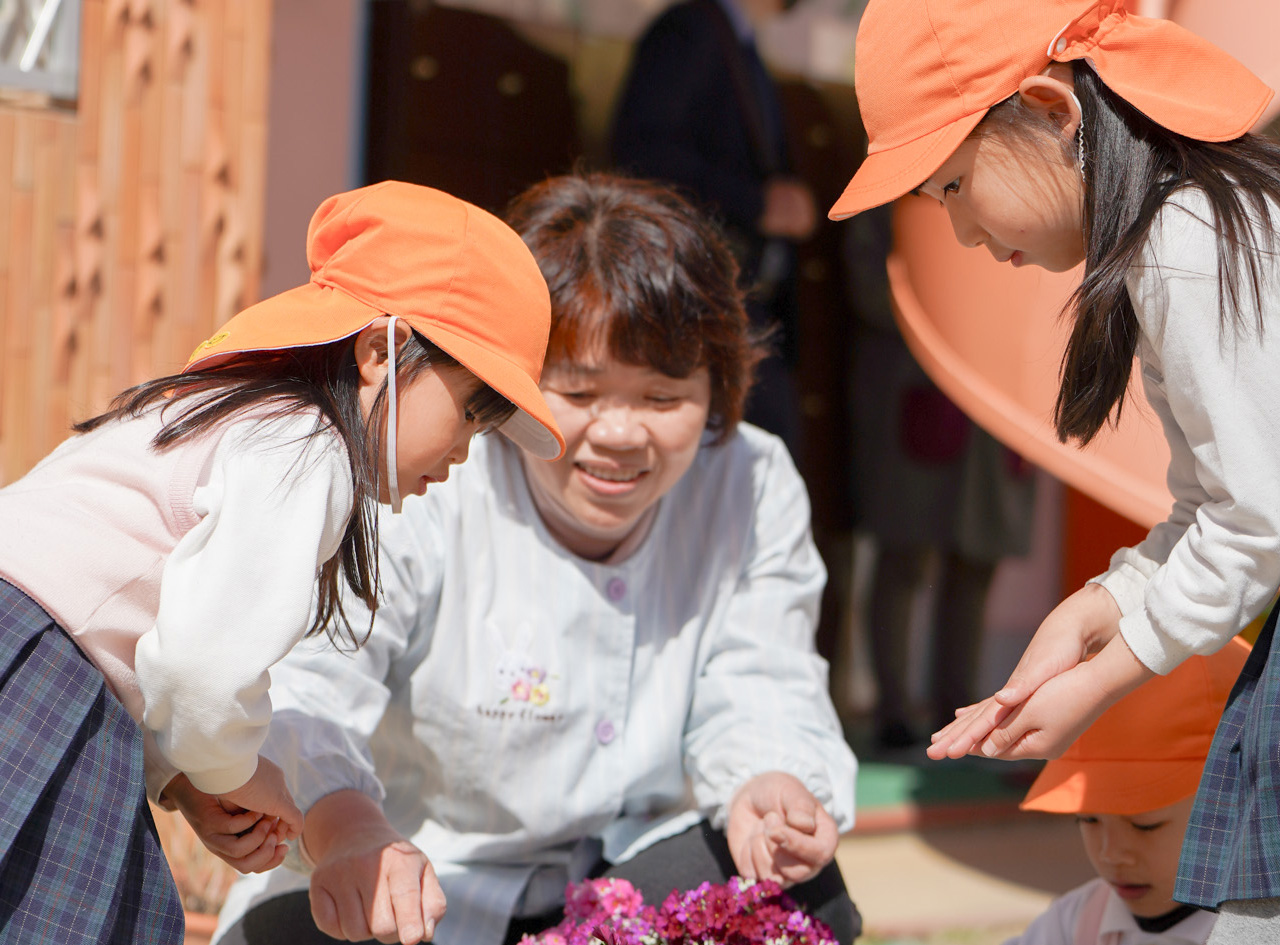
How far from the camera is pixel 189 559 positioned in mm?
957

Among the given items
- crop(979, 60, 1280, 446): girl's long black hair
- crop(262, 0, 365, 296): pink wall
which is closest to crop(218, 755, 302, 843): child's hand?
crop(979, 60, 1280, 446): girl's long black hair

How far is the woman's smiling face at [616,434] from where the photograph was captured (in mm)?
1370

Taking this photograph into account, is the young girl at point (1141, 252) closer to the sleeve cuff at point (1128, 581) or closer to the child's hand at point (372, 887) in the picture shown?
the sleeve cuff at point (1128, 581)

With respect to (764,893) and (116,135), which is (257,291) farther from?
(764,893)

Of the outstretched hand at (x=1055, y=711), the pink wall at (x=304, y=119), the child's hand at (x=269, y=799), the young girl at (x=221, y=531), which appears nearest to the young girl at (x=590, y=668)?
the child's hand at (x=269, y=799)

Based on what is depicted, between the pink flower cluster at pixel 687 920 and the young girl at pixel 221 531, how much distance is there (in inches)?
12.3

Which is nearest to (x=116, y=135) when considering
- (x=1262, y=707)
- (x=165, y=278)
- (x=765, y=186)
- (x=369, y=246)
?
(x=165, y=278)

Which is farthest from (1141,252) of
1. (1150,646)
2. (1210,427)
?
(1150,646)

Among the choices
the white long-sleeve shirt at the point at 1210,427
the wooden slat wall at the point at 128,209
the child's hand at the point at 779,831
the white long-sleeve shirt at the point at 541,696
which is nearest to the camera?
the white long-sleeve shirt at the point at 1210,427

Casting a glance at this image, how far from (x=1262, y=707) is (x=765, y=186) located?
204cm

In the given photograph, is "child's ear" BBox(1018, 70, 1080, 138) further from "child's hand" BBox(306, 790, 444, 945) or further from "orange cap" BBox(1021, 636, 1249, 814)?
"child's hand" BBox(306, 790, 444, 945)

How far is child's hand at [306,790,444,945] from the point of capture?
3.62 feet

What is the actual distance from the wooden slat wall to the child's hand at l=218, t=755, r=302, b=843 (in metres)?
1.06

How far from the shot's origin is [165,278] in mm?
2055
